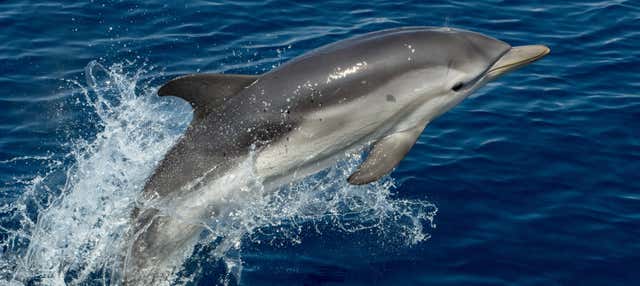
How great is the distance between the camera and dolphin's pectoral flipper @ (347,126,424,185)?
8062mm

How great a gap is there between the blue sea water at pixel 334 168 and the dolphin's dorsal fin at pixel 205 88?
1.24 meters

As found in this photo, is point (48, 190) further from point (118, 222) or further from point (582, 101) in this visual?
point (582, 101)

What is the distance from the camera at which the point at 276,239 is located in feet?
31.0

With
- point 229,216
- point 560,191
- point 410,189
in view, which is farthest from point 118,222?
point 560,191

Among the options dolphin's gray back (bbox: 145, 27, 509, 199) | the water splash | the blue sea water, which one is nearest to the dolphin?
dolphin's gray back (bbox: 145, 27, 509, 199)

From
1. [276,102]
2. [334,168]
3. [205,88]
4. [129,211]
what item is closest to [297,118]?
[276,102]

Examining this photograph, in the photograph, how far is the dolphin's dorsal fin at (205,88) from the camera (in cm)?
763

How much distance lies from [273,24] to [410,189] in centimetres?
525

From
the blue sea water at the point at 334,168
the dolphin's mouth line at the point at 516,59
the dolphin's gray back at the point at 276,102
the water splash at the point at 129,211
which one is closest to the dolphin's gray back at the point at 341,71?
the dolphin's gray back at the point at 276,102

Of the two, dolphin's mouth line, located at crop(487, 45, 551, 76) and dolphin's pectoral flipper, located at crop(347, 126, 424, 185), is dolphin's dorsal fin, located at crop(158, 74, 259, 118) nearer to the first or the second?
dolphin's pectoral flipper, located at crop(347, 126, 424, 185)

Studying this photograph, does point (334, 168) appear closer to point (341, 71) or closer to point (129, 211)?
point (341, 71)

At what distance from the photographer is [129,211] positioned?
817cm

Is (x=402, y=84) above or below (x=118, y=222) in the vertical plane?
above

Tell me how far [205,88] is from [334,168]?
2974 mm
